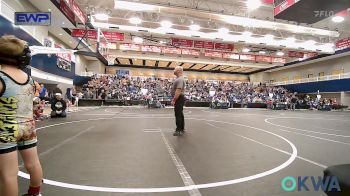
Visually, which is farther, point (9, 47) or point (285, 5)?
point (285, 5)

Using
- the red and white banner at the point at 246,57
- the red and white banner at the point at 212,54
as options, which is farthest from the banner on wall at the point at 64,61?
the red and white banner at the point at 246,57

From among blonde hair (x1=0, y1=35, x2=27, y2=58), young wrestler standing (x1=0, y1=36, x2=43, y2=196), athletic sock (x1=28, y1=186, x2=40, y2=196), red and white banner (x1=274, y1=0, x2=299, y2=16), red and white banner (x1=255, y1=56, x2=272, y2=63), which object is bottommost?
athletic sock (x1=28, y1=186, x2=40, y2=196)

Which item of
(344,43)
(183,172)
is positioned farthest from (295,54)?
(183,172)

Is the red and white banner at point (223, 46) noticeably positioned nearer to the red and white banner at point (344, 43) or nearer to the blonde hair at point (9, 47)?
the red and white banner at point (344, 43)

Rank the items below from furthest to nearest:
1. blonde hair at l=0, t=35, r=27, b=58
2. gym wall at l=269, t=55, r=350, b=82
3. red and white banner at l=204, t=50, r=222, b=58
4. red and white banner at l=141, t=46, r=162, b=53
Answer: gym wall at l=269, t=55, r=350, b=82
red and white banner at l=204, t=50, r=222, b=58
red and white banner at l=141, t=46, r=162, b=53
blonde hair at l=0, t=35, r=27, b=58

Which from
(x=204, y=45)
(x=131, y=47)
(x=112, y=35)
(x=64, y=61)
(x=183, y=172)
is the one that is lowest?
(x=183, y=172)

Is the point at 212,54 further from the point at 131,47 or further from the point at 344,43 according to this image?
the point at 344,43

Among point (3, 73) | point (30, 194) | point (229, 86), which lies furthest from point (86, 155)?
point (229, 86)

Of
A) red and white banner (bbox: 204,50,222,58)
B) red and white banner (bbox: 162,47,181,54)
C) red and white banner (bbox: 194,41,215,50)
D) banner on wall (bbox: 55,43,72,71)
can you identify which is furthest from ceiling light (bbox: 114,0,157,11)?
red and white banner (bbox: 204,50,222,58)

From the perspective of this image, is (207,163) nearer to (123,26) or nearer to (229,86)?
(123,26)

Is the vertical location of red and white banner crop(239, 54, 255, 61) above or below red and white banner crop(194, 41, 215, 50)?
below

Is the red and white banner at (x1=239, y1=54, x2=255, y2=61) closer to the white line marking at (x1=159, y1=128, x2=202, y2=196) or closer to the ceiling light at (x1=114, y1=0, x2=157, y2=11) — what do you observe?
→ the ceiling light at (x1=114, y1=0, x2=157, y2=11)

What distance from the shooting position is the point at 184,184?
2.70m

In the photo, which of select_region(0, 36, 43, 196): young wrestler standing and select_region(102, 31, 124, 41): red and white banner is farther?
select_region(102, 31, 124, 41): red and white banner
